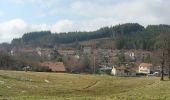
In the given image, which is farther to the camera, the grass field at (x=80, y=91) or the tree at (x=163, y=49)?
the tree at (x=163, y=49)

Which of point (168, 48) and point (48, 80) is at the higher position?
point (168, 48)

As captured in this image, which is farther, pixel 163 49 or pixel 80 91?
pixel 163 49

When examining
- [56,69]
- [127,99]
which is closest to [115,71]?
[56,69]

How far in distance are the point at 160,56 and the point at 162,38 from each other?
190 inches

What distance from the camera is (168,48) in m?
87.6

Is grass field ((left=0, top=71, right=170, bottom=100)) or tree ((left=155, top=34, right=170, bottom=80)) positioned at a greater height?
tree ((left=155, top=34, right=170, bottom=80))

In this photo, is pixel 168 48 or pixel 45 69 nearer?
pixel 168 48

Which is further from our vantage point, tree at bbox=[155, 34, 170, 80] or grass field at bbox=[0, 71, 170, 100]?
tree at bbox=[155, 34, 170, 80]

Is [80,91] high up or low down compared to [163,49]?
down

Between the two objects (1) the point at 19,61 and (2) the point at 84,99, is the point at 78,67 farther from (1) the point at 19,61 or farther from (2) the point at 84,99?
(2) the point at 84,99

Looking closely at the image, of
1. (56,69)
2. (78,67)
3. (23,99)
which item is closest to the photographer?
(23,99)

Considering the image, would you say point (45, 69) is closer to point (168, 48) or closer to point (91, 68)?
point (91, 68)

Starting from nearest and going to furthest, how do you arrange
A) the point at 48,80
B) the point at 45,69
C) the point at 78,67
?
the point at 48,80, the point at 45,69, the point at 78,67

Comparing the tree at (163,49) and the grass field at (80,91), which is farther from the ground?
the tree at (163,49)
